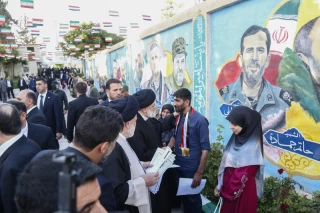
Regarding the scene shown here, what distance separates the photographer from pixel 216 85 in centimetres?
546

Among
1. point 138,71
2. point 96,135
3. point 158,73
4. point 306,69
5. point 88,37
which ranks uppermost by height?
point 88,37

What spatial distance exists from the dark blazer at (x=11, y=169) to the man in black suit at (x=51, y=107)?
3.63m

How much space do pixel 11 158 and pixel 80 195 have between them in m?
1.30

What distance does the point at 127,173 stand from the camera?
84.7 inches

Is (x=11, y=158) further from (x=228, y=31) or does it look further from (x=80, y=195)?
(x=228, y=31)

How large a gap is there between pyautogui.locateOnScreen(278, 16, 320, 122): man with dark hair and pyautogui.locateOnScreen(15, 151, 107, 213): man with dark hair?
306cm

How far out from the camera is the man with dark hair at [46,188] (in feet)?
3.34

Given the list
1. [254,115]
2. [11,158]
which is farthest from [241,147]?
[11,158]

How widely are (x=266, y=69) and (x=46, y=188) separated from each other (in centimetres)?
377

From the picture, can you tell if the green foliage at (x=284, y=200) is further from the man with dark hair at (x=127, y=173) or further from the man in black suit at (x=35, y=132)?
the man in black suit at (x=35, y=132)

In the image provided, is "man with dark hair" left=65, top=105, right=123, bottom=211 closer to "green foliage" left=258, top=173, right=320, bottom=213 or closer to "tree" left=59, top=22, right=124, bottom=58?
"green foliage" left=258, top=173, right=320, bottom=213

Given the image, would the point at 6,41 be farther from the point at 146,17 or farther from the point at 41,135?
the point at 41,135

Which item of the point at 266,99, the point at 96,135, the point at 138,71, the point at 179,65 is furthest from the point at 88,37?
the point at 96,135

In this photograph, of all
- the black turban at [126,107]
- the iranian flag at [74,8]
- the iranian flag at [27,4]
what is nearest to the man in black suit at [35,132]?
the black turban at [126,107]
